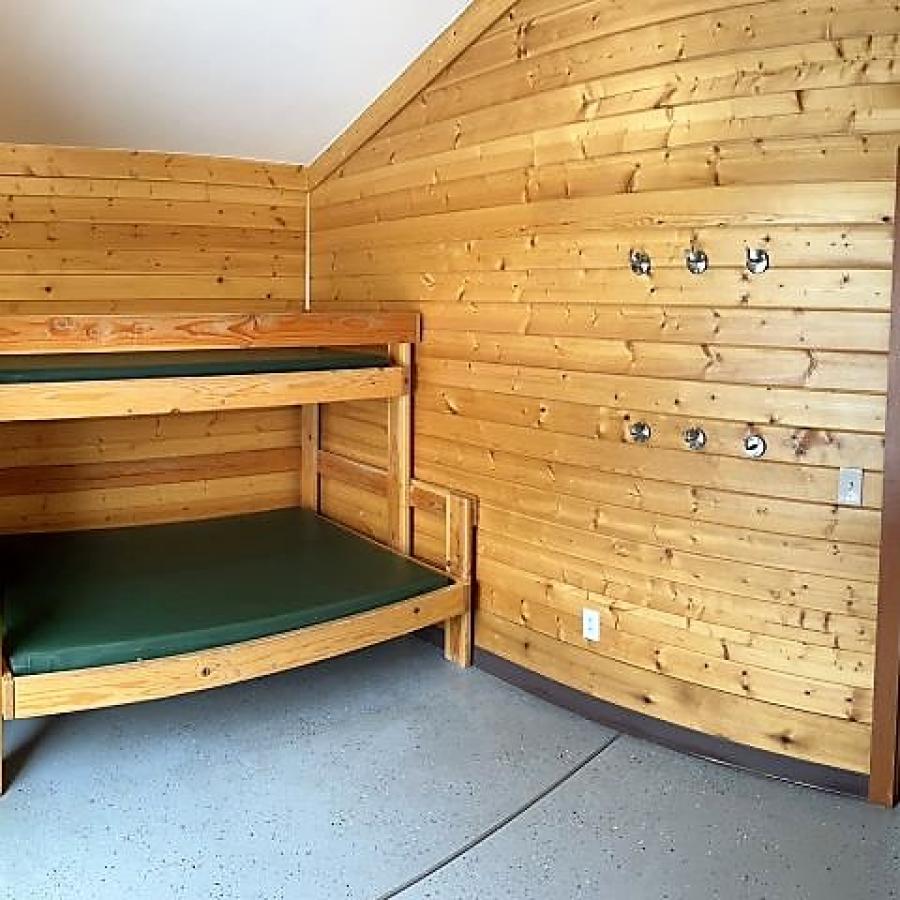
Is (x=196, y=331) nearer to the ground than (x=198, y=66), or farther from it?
nearer to the ground

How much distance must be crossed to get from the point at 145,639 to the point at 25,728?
69 centimetres

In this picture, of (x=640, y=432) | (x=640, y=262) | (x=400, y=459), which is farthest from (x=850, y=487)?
(x=400, y=459)

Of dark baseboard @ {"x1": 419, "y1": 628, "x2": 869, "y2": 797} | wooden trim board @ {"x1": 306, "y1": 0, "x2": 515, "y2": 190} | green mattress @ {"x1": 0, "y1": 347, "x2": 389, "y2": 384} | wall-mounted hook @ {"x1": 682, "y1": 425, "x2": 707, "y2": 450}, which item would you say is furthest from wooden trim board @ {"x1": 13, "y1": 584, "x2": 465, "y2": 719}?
wooden trim board @ {"x1": 306, "y1": 0, "x2": 515, "y2": 190}

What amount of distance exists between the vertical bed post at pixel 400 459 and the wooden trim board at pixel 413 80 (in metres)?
0.97

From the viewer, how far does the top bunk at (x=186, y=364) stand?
9.18ft

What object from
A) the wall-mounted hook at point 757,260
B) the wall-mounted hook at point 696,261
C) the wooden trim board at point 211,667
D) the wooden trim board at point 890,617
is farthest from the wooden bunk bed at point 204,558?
the wooden trim board at point 890,617

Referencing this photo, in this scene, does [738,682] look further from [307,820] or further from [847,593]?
[307,820]

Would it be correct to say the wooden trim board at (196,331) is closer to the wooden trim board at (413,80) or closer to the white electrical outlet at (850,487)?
the wooden trim board at (413,80)

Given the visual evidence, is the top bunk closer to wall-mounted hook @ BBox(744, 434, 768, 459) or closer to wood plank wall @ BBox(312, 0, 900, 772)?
wood plank wall @ BBox(312, 0, 900, 772)

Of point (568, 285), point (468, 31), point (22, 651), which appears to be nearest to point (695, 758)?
point (568, 285)

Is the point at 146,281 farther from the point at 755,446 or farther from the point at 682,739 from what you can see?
the point at 682,739

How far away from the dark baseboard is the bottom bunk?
0.34m

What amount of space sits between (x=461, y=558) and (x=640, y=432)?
0.95 m

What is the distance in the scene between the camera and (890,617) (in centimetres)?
255
